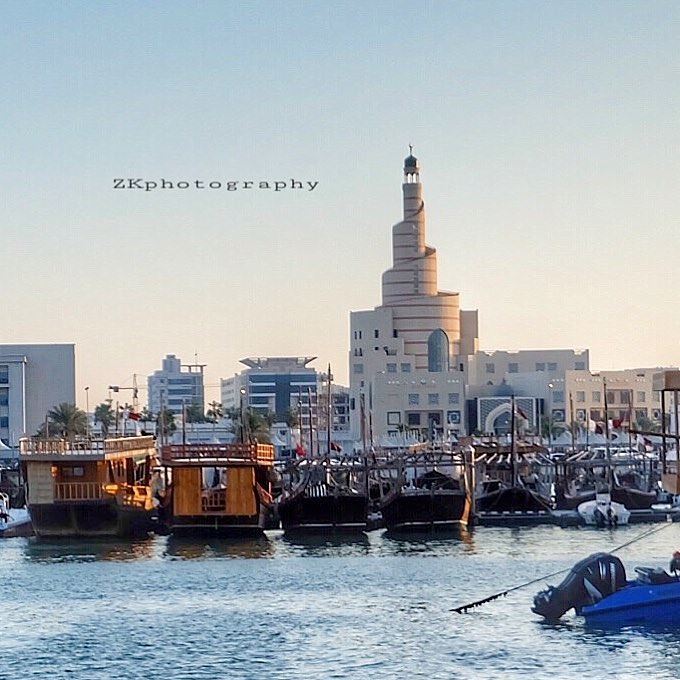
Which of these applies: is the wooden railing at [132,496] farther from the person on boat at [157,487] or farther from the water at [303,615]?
the water at [303,615]

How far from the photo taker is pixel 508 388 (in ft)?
595

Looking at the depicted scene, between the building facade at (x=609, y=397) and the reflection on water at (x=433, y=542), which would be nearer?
the reflection on water at (x=433, y=542)

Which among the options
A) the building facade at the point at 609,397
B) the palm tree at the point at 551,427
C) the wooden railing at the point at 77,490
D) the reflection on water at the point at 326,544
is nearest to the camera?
the reflection on water at the point at 326,544

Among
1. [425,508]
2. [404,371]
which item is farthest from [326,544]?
[404,371]

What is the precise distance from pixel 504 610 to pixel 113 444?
33.5 m

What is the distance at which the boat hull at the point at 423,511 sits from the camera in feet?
262

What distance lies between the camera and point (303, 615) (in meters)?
50.7

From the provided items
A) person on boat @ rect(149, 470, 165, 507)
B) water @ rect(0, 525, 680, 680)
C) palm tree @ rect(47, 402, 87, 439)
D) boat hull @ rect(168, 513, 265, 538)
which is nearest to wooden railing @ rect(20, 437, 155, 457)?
person on boat @ rect(149, 470, 165, 507)

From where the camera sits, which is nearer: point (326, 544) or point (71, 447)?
point (326, 544)

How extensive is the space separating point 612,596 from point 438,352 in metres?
143

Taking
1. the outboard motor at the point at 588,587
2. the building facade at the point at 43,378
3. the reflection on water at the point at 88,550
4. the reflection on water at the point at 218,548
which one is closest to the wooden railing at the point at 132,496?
the reflection on water at the point at 88,550

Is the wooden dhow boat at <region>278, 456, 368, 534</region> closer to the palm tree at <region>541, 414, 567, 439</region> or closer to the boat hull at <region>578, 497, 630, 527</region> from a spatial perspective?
the boat hull at <region>578, 497, 630, 527</region>

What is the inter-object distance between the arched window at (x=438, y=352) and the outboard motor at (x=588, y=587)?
14093cm

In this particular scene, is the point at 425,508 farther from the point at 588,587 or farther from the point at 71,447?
the point at 588,587
